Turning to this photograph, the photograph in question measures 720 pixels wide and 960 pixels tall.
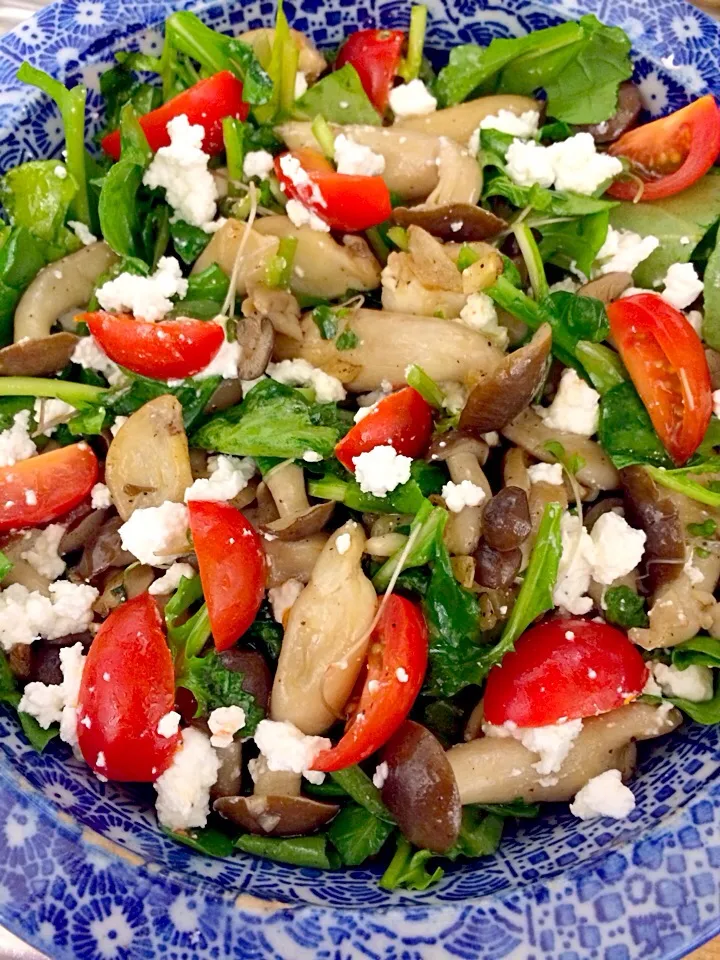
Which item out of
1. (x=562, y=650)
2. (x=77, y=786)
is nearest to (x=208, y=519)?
(x=77, y=786)

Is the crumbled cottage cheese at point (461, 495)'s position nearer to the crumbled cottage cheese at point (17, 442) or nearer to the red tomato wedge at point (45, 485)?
the red tomato wedge at point (45, 485)

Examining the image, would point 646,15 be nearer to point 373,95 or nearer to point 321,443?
point 373,95

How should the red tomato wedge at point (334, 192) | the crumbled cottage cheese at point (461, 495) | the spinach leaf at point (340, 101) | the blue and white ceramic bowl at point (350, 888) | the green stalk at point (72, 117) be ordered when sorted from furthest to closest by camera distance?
1. the spinach leaf at point (340, 101)
2. the green stalk at point (72, 117)
3. the red tomato wedge at point (334, 192)
4. the crumbled cottage cheese at point (461, 495)
5. the blue and white ceramic bowl at point (350, 888)

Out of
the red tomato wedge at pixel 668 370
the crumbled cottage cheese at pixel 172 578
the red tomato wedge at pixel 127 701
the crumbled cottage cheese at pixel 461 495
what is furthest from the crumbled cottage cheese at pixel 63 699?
the red tomato wedge at pixel 668 370

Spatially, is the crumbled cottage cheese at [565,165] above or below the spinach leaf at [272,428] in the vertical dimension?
above

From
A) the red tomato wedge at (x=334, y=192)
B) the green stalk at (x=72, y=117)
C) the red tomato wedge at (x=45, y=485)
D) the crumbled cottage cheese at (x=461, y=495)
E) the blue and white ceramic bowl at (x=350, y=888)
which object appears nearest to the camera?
the blue and white ceramic bowl at (x=350, y=888)

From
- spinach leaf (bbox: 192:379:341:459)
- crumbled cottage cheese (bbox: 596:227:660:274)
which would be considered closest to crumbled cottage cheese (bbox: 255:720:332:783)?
spinach leaf (bbox: 192:379:341:459)
